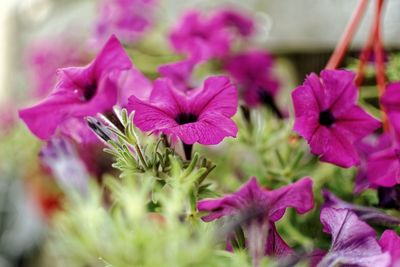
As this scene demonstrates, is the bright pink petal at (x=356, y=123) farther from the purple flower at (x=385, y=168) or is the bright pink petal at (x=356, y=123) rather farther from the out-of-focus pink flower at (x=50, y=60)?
the out-of-focus pink flower at (x=50, y=60)

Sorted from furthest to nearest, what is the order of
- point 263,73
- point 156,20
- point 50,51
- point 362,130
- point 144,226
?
point 50,51 < point 156,20 < point 263,73 < point 362,130 < point 144,226

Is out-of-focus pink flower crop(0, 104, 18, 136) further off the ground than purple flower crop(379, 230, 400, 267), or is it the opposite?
purple flower crop(379, 230, 400, 267)

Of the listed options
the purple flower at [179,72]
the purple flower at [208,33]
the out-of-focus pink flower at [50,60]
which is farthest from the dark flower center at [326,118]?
the out-of-focus pink flower at [50,60]

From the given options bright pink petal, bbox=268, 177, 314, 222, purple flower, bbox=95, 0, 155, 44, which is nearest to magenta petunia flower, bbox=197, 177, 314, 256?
bright pink petal, bbox=268, 177, 314, 222

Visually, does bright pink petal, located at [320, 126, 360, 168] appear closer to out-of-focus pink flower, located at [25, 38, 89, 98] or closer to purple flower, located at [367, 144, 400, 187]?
purple flower, located at [367, 144, 400, 187]

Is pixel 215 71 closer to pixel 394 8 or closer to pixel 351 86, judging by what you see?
pixel 394 8

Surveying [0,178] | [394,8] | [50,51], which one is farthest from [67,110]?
[0,178]
